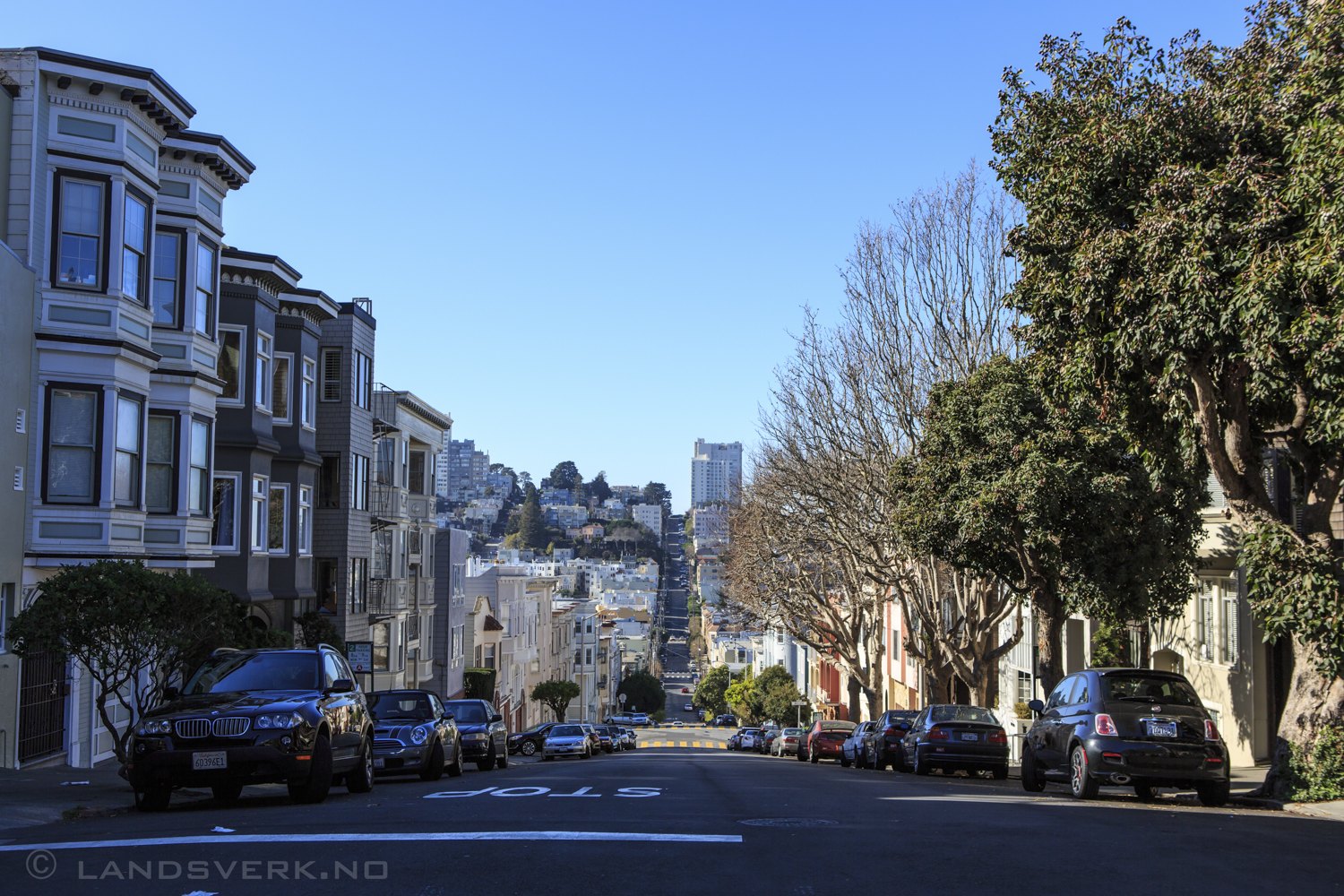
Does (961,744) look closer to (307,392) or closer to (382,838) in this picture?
(382,838)

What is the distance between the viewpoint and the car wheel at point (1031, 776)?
16.3 m

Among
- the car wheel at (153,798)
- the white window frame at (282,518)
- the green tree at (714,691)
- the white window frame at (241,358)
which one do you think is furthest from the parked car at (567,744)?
the green tree at (714,691)

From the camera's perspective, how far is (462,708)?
25734 millimetres

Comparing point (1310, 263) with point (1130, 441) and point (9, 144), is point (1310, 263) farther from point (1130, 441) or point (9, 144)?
point (9, 144)

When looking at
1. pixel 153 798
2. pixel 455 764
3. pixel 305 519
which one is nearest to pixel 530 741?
pixel 305 519

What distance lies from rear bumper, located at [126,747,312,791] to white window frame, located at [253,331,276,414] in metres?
17.6

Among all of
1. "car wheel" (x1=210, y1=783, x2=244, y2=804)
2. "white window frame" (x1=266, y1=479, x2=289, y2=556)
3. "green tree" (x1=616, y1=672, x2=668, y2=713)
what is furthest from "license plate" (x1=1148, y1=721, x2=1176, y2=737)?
"green tree" (x1=616, y1=672, x2=668, y2=713)

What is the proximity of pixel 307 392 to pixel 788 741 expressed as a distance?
21.1m

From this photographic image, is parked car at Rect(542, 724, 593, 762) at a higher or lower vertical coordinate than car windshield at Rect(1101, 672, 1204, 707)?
lower

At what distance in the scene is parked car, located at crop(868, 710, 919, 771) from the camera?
80.3 feet

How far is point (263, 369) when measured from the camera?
2952cm

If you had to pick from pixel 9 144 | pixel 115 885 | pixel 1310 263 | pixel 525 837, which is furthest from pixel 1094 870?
pixel 9 144

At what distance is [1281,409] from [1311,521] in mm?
1570

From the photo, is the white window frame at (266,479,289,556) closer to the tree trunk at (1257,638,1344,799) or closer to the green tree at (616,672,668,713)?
the tree trunk at (1257,638,1344,799)
